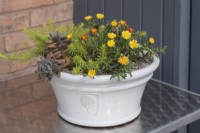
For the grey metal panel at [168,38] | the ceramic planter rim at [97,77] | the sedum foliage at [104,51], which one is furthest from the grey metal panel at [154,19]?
the ceramic planter rim at [97,77]

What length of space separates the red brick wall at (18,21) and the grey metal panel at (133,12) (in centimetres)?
34

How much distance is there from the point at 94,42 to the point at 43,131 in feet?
0.83

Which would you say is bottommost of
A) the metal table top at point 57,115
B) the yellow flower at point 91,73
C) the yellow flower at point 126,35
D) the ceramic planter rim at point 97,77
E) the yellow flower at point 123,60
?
the metal table top at point 57,115

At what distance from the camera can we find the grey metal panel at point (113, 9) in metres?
1.58

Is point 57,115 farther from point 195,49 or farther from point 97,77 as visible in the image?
point 195,49

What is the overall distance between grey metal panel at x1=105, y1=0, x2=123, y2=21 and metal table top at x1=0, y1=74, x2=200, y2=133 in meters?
0.29

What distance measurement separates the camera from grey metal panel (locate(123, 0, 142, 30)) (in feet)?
4.98

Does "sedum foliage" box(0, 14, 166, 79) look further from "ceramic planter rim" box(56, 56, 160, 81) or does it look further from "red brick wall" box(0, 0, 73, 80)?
"red brick wall" box(0, 0, 73, 80)

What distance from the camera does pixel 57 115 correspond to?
122 centimetres

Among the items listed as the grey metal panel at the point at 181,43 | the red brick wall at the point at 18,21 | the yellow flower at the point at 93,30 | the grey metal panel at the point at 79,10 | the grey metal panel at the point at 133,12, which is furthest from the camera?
the grey metal panel at the point at 79,10

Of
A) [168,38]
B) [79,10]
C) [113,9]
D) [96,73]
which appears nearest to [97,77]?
[96,73]

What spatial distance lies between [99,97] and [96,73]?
0.19 ft

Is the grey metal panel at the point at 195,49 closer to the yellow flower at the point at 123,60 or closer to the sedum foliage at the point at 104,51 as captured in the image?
the sedum foliage at the point at 104,51

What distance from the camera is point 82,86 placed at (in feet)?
3.59
